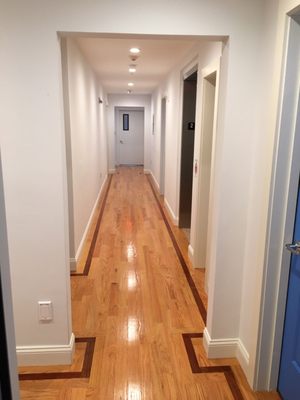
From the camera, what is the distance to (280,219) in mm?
1768

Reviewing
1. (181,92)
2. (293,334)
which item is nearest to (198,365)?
(293,334)

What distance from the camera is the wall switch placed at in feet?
Answer: 6.94

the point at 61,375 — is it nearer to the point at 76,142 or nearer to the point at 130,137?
the point at 76,142

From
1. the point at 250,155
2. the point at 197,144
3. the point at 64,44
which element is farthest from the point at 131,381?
the point at 64,44

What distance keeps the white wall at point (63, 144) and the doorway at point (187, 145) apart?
2.35 m

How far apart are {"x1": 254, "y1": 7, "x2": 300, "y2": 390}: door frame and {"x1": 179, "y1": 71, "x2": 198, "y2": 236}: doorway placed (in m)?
2.66

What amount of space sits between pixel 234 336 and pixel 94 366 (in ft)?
3.11

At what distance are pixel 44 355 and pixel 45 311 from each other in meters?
0.31

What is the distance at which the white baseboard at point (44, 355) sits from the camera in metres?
2.17

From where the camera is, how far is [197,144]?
11.9 feet

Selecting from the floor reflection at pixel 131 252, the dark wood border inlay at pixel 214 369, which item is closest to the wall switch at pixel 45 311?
the dark wood border inlay at pixel 214 369

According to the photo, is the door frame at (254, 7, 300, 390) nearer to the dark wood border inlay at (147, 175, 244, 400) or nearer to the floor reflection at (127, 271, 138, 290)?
the dark wood border inlay at (147, 175, 244, 400)

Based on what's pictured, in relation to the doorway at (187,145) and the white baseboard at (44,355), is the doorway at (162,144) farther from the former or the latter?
the white baseboard at (44,355)

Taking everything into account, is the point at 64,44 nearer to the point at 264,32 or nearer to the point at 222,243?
the point at 264,32
